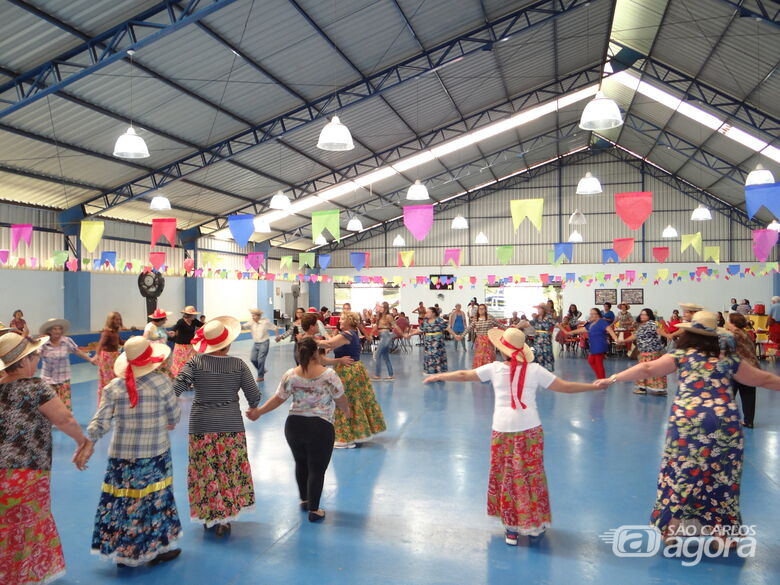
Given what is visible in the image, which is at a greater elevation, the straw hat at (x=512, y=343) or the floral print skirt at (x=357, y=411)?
the straw hat at (x=512, y=343)

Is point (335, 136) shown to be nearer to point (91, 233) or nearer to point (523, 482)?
point (523, 482)

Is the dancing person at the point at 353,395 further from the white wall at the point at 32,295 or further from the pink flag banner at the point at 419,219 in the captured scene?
the white wall at the point at 32,295

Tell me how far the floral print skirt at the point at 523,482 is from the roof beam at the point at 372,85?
30.2 ft

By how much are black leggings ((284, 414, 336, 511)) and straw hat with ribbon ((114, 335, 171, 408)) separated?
0.96 metres

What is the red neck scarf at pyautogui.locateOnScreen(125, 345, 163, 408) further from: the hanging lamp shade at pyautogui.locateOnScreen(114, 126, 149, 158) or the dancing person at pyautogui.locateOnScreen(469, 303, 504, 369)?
the dancing person at pyautogui.locateOnScreen(469, 303, 504, 369)

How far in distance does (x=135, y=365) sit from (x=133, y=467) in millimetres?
527

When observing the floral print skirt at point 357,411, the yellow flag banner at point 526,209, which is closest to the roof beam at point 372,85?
the yellow flag banner at point 526,209

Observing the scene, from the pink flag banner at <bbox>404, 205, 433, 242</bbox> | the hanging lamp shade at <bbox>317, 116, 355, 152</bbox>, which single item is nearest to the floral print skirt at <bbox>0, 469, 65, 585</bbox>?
the hanging lamp shade at <bbox>317, 116, 355, 152</bbox>

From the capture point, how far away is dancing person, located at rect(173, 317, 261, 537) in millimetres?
3361

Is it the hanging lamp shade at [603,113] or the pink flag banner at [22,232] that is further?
the pink flag banner at [22,232]

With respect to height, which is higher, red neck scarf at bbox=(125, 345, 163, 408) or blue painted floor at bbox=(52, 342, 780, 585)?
red neck scarf at bbox=(125, 345, 163, 408)

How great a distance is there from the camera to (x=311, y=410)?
3.61 m

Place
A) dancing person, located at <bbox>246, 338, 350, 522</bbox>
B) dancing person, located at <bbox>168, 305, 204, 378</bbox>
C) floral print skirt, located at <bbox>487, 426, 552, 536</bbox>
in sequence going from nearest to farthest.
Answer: floral print skirt, located at <bbox>487, 426, 552, 536</bbox>, dancing person, located at <bbox>246, 338, 350, 522</bbox>, dancing person, located at <bbox>168, 305, 204, 378</bbox>

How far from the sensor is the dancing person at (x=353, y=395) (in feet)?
18.0
